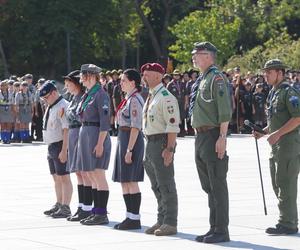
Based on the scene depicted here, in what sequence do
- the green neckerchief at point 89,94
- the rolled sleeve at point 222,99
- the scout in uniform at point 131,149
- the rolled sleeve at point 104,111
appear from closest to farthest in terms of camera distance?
the rolled sleeve at point 222,99
the scout in uniform at point 131,149
the rolled sleeve at point 104,111
the green neckerchief at point 89,94

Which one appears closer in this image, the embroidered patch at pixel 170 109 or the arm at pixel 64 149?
the embroidered patch at pixel 170 109

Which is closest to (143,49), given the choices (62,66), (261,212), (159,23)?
(159,23)

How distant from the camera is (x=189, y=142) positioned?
30125mm

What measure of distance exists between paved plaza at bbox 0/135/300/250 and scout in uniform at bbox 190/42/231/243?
0.29 metres

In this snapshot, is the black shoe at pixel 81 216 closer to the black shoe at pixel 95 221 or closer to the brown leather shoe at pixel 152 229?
the black shoe at pixel 95 221

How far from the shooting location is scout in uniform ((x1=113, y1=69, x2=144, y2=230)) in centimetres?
1259

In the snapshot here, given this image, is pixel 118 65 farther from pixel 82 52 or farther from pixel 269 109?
pixel 269 109

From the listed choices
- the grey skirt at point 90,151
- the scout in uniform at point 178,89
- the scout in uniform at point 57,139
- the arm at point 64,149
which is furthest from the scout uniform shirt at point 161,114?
the scout in uniform at point 178,89

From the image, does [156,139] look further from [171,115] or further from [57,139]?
[57,139]

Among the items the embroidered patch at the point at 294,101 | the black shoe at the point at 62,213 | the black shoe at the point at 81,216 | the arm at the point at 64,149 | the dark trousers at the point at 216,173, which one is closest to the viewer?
the dark trousers at the point at 216,173

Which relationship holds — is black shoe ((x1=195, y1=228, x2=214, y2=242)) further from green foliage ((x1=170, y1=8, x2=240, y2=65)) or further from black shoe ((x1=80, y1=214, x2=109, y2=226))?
green foliage ((x1=170, y1=8, x2=240, y2=65))

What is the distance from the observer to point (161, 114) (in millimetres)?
12125

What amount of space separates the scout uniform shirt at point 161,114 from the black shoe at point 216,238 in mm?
1268

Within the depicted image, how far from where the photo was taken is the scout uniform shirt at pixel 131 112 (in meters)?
12.6
